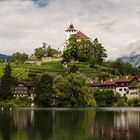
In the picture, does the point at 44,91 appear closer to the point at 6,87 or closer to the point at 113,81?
the point at 6,87

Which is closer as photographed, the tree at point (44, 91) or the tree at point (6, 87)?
the tree at point (44, 91)

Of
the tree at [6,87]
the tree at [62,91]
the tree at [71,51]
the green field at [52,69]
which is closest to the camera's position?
the tree at [62,91]

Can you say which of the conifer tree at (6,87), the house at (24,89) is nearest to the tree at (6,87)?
the conifer tree at (6,87)

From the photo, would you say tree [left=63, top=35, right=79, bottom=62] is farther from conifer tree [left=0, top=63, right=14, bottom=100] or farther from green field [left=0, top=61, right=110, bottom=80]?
conifer tree [left=0, top=63, right=14, bottom=100]

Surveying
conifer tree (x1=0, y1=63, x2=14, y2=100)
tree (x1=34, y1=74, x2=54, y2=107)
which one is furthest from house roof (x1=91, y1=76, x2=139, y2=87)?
tree (x1=34, y1=74, x2=54, y2=107)

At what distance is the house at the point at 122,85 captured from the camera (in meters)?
169

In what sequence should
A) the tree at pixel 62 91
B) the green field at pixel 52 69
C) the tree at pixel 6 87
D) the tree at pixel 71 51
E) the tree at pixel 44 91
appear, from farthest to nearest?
the tree at pixel 71 51
the green field at pixel 52 69
the tree at pixel 6 87
the tree at pixel 44 91
the tree at pixel 62 91

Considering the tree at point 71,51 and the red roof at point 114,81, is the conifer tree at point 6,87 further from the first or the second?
the tree at point 71,51

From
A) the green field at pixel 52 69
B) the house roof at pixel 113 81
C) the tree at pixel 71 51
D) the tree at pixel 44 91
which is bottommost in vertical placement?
the tree at pixel 44 91

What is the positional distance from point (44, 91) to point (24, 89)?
103ft

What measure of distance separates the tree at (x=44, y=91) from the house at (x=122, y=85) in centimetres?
4183

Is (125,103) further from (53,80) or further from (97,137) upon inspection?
(97,137)

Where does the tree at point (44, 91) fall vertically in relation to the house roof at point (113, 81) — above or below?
below

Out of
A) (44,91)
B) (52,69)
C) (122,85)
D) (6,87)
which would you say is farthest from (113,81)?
(6,87)
